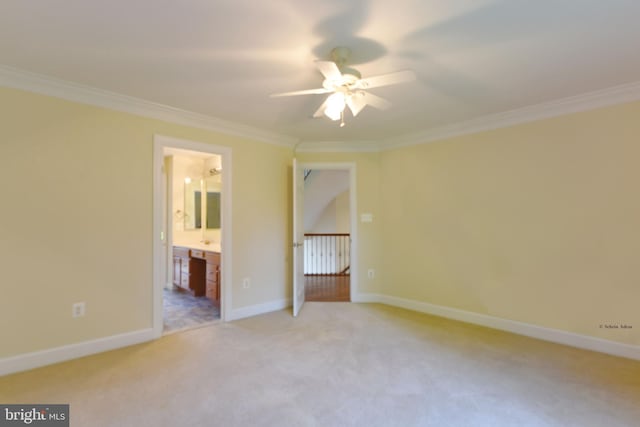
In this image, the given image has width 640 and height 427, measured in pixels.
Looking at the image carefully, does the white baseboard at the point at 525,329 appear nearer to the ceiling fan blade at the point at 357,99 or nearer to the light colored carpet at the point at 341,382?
the light colored carpet at the point at 341,382

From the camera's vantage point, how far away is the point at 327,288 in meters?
5.71

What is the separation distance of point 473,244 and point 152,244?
3.65 metres

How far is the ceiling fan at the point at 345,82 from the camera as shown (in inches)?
79.0

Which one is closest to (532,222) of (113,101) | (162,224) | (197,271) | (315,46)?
(315,46)

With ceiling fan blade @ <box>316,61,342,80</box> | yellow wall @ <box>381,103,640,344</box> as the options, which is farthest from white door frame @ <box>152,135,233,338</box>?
yellow wall @ <box>381,103,640,344</box>

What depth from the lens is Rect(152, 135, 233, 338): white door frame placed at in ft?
10.9

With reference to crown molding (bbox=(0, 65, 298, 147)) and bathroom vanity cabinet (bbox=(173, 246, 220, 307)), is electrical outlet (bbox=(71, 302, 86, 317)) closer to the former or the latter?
bathroom vanity cabinet (bbox=(173, 246, 220, 307))

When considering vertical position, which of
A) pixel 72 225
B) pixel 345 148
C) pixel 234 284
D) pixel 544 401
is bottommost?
pixel 544 401

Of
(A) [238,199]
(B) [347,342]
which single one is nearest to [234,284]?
(A) [238,199]

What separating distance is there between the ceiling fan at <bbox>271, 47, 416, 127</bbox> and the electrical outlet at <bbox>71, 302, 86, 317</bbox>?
2615 millimetres

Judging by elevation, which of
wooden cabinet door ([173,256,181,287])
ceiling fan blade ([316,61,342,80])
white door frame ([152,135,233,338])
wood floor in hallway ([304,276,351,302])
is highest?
ceiling fan blade ([316,61,342,80])

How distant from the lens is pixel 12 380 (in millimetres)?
2416

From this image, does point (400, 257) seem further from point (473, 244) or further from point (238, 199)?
point (238, 199)

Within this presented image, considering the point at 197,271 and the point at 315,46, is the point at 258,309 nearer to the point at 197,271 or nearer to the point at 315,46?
the point at 197,271
